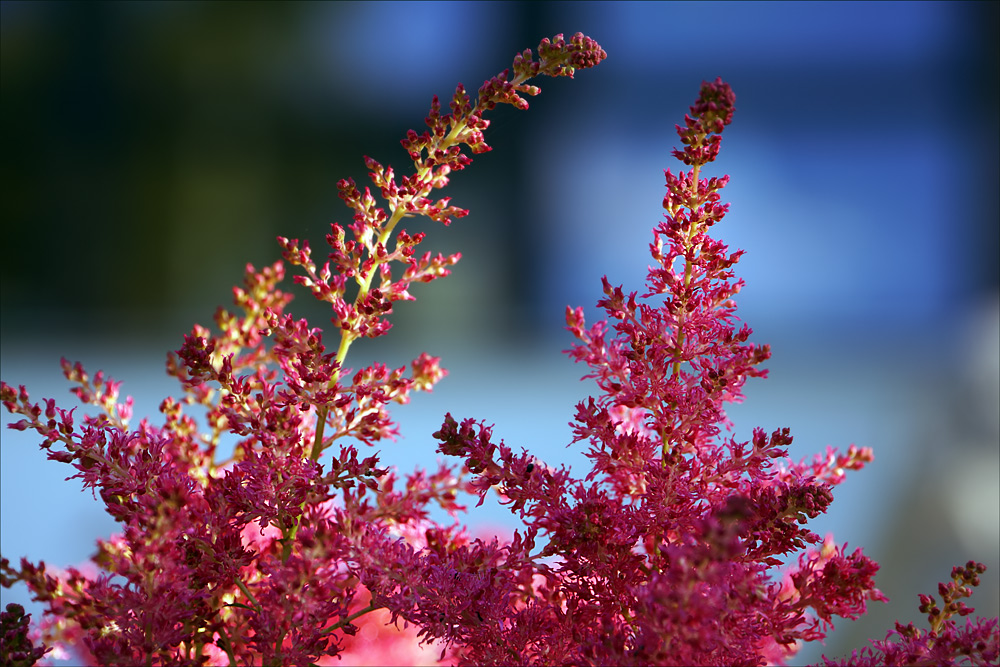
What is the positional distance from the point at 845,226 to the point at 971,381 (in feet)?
5.36

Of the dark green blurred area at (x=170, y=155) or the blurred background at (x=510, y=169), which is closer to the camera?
the blurred background at (x=510, y=169)

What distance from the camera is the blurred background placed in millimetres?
2518

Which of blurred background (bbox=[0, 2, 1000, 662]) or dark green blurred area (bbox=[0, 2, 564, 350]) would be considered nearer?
blurred background (bbox=[0, 2, 1000, 662])

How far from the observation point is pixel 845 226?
8.41 feet

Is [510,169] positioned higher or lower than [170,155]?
lower

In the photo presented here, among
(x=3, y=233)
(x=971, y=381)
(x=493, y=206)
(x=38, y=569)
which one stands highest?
(x=3, y=233)

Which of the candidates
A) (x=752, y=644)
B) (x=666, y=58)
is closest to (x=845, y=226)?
(x=666, y=58)

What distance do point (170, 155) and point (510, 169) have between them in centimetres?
105

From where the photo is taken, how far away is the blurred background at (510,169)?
2518 millimetres

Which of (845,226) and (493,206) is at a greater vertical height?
(493,206)

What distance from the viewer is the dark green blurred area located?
104 inches

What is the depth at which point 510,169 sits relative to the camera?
2.68 m

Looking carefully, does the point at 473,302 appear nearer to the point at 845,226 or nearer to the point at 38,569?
the point at 845,226

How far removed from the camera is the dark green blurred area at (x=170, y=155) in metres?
2.65
